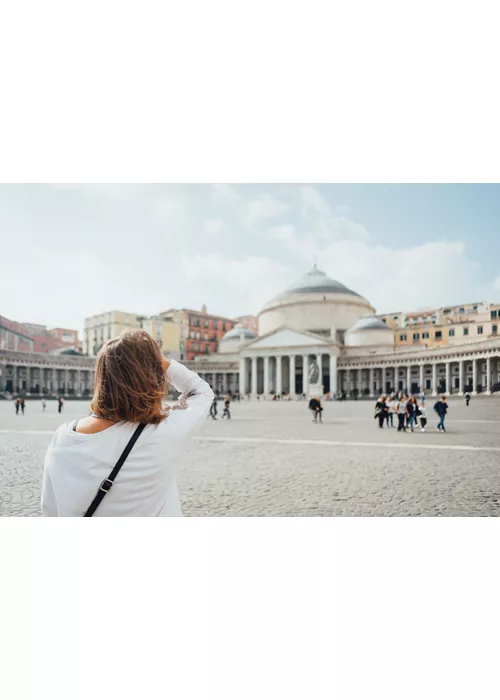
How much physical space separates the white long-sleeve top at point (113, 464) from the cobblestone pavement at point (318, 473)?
2546 millimetres

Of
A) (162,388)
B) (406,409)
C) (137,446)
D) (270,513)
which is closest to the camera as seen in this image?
(137,446)

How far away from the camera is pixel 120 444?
1587 mm

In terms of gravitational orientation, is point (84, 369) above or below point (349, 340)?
below

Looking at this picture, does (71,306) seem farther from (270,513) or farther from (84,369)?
(270,513)

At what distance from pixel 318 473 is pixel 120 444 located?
4.00 m

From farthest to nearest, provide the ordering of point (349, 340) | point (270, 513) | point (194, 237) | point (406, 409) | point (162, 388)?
point (349, 340) < point (406, 409) < point (194, 237) < point (270, 513) < point (162, 388)

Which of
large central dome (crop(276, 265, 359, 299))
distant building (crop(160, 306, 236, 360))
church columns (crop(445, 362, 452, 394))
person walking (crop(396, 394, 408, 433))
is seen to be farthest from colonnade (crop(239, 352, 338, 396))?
person walking (crop(396, 394, 408, 433))

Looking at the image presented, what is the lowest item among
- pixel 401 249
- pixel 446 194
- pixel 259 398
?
pixel 259 398

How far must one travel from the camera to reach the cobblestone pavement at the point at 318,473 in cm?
426

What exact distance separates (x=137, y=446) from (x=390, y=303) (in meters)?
6.34

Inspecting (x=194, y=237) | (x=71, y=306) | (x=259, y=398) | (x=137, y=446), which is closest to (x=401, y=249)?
(x=194, y=237)

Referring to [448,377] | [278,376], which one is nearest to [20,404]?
[448,377]

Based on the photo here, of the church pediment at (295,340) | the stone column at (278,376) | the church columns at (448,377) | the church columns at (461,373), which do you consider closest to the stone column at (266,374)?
the stone column at (278,376)
